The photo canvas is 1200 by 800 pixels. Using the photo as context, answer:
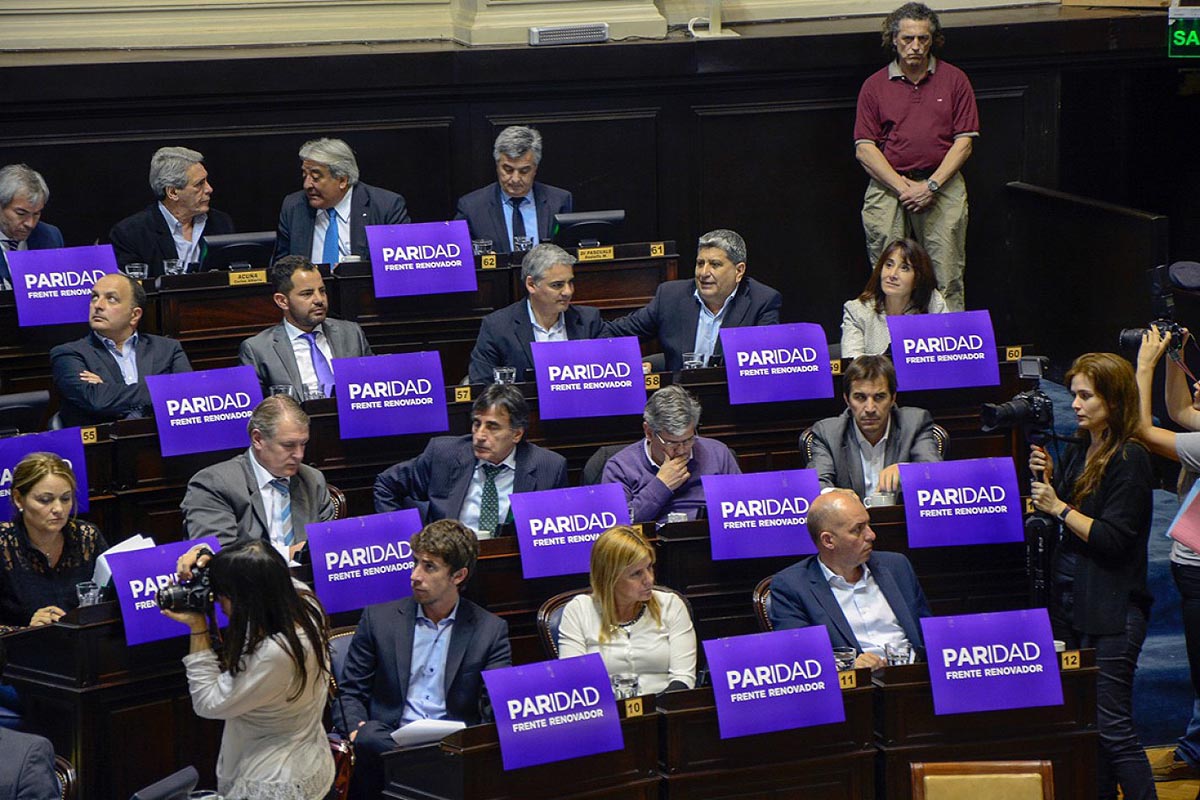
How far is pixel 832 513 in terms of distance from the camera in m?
5.36

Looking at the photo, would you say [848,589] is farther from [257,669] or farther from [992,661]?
[257,669]

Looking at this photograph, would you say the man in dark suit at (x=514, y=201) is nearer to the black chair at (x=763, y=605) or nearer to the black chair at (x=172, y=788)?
the black chair at (x=763, y=605)

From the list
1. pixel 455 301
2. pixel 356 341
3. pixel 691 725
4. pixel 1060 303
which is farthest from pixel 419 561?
pixel 1060 303

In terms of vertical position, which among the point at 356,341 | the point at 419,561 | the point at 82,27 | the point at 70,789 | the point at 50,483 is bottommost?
the point at 70,789

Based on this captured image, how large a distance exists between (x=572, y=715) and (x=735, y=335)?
2.34 m

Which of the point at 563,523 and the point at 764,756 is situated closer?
the point at 764,756

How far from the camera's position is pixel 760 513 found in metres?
5.83

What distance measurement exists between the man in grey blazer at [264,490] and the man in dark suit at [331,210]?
1993mm

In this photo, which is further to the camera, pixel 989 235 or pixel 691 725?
pixel 989 235

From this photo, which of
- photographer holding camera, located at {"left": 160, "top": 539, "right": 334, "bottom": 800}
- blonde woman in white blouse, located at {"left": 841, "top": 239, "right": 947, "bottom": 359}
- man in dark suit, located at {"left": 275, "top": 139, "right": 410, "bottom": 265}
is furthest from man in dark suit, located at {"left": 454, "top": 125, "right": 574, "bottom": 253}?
photographer holding camera, located at {"left": 160, "top": 539, "right": 334, "bottom": 800}

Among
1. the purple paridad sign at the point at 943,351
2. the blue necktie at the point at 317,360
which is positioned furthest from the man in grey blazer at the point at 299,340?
the purple paridad sign at the point at 943,351

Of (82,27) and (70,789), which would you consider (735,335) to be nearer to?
(70,789)

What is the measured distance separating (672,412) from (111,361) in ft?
7.03

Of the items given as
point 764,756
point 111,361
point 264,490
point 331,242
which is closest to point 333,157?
point 331,242
